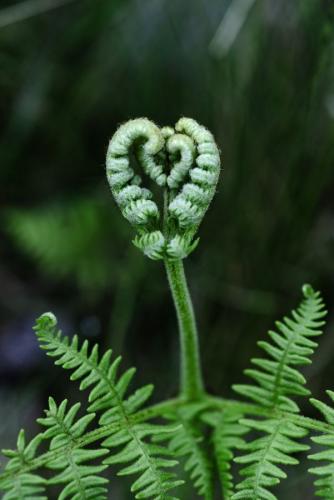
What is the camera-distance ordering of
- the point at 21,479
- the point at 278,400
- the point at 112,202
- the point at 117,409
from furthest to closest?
1. the point at 112,202
2. the point at 278,400
3. the point at 117,409
4. the point at 21,479

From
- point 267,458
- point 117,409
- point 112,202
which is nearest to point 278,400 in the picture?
point 267,458

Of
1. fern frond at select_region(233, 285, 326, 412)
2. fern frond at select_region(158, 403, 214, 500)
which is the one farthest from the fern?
fern frond at select_region(158, 403, 214, 500)

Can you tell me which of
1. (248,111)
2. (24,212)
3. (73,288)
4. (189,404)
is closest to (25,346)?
(73,288)

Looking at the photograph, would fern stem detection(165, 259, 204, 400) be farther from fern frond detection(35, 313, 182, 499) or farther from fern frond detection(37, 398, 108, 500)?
fern frond detection(37, 398, 108, 500)

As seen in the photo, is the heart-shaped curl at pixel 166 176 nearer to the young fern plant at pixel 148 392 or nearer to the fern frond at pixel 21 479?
the young fern plant at pixel 148 392

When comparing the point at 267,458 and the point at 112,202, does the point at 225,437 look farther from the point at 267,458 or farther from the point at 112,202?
the point at 112,202

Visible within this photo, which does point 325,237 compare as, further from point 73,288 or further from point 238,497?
point 238,497
